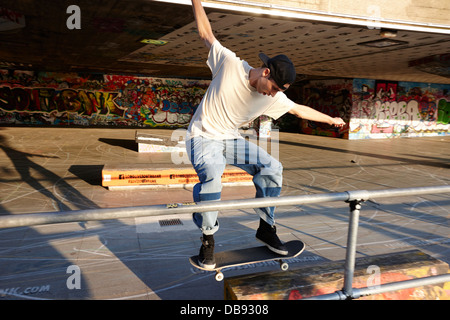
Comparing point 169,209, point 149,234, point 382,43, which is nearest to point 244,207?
point 169,209

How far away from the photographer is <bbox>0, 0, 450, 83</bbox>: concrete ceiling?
22.3ft

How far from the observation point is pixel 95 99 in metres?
24.1

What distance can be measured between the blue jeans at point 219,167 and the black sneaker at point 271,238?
7cm

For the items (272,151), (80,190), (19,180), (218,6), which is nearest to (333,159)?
(272,151)

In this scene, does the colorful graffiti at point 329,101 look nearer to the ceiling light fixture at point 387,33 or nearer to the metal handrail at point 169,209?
the ceiling light fixture at point 387,33

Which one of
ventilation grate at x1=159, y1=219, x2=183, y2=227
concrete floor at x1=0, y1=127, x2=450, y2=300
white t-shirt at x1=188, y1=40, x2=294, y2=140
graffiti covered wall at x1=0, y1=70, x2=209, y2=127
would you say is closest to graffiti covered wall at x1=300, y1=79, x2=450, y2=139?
graffiti covered wall at x1=0, y1=70, x2=209, y2=127

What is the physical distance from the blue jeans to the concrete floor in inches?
34.0

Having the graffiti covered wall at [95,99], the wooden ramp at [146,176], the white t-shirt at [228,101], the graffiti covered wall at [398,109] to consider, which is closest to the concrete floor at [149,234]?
the wooden ramp at [146,176]

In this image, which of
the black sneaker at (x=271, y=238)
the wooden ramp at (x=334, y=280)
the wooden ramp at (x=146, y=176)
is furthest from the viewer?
the wooden ramp at (x=146, y=176)

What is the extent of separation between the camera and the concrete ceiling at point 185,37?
22.3 ft

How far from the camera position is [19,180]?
24.5 ft
